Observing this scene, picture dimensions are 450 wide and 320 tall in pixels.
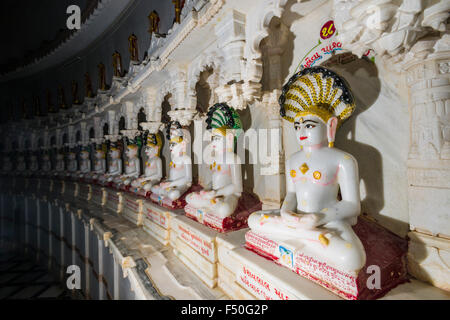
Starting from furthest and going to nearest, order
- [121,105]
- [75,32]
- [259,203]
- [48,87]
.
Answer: [48,87] → [75,32] → [121,105] → [259,203]

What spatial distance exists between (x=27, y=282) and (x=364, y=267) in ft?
36.3

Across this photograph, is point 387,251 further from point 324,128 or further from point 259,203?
point 259,203

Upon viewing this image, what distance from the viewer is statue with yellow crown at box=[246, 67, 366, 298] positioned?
1.70m

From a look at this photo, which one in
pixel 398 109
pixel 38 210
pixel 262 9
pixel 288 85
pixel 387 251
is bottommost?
pixel 38 210

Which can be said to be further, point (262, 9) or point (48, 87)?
point (48, 87)

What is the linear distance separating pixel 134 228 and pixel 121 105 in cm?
470

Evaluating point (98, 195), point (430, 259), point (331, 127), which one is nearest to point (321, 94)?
point (331, 127)

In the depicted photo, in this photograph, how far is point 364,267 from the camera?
153 cm

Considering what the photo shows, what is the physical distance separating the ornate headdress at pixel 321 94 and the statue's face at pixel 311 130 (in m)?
0.05

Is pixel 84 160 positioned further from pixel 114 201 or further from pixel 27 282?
pixel 27 282

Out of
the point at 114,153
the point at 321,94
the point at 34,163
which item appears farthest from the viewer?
Answer: the point at 34,163
